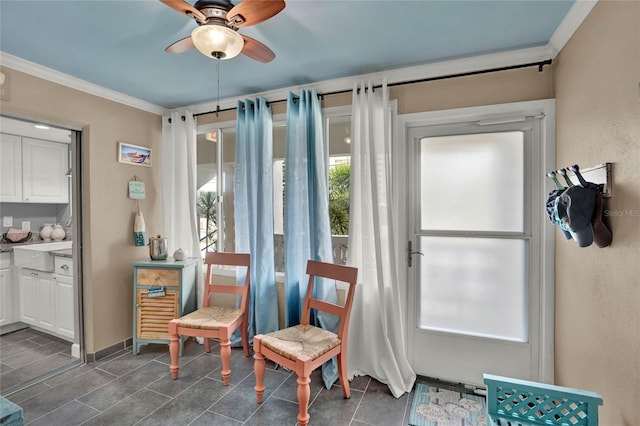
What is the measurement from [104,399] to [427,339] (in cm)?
245

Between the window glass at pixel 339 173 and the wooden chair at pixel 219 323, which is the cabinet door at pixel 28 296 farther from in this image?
the window glass at pixel 339 173

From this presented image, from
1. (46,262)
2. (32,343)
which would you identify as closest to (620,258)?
(46,262)

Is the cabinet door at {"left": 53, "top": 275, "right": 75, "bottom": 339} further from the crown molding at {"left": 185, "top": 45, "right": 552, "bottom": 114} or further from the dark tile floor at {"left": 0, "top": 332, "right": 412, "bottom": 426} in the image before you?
the crown molding at {"left": 185, "top": 45, "right": 552, "bottom": 114}

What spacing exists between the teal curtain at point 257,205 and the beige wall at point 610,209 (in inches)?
85.7

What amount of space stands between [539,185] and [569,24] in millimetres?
981

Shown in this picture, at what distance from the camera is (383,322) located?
2375 mm

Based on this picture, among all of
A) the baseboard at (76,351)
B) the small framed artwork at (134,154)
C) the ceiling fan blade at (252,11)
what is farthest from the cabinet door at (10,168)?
the ceiling fan blade at (252,11)

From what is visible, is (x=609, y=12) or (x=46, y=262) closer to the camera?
(x=609, y=12)

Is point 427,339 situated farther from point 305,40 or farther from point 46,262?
point 46,262

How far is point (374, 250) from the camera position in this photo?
2441 mm

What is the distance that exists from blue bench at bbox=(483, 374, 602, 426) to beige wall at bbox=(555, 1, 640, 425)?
0.47ft

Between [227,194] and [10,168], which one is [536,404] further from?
[10,168]

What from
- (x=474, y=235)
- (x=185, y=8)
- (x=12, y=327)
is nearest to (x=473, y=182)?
(x=474, y=235)

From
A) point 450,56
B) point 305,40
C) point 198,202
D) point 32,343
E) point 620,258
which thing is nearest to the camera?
point 620,258
